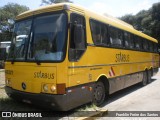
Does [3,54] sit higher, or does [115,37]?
[115,37]

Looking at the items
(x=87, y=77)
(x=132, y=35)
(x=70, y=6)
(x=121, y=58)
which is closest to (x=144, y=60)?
(x=132, y=35)

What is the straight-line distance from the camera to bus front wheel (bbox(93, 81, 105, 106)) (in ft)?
27.3

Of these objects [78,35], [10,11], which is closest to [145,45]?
[78,35]

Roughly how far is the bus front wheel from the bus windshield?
2327mm

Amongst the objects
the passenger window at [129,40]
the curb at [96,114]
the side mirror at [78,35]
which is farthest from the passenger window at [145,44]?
the side mirror at [78,35]

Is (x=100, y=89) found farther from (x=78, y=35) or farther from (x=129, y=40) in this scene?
(x=129, y=40)

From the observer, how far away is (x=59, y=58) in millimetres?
6496

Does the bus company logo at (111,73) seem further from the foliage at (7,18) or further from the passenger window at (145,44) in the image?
the foliage at (7,18)

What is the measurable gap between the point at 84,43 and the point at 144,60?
805 cm

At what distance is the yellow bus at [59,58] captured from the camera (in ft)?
21.4

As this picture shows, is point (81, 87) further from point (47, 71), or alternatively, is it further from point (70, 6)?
point (70, 6)

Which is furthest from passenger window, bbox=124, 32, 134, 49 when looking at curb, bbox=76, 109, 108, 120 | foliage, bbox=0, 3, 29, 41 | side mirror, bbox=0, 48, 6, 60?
foliage, bbox=0, 3, 29, 41

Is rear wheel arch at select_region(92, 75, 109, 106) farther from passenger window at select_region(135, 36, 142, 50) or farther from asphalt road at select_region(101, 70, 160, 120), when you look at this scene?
passenger window at select_region(135, 36, 142, 50)

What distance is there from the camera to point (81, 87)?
7.25 metres
